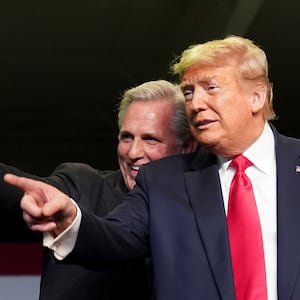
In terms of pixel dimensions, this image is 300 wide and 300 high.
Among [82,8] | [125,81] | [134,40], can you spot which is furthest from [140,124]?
[125,81]

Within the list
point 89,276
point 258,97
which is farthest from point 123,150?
point 258,97

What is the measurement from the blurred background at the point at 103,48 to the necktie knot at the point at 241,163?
315 cm

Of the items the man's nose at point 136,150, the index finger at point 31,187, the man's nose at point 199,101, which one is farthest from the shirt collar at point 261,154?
the index finger at point 31,187

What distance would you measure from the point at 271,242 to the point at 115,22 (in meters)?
3.63

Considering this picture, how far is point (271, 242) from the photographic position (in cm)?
136

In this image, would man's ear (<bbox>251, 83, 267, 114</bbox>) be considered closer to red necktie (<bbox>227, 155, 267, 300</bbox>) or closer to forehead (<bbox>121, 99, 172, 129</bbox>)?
red necktie (<bbox>227, 155, 267, 300</bbox>)

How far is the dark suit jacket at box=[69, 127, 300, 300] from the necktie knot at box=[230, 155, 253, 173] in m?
0.04

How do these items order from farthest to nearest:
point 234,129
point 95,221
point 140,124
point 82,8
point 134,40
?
point 134,40, point 82,8, point 140,124, point 234,129, point 95,221

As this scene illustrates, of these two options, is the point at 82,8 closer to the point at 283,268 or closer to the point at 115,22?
the point at 115,22

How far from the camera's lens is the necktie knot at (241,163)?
56.9 inches

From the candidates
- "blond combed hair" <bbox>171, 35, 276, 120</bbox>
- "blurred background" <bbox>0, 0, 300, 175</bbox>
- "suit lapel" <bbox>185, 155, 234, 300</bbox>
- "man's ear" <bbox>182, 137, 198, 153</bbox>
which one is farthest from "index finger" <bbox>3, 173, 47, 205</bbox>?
"blurred background" <bbox>0, 0, 300, 175</bbox>

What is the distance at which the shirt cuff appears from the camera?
1230mm

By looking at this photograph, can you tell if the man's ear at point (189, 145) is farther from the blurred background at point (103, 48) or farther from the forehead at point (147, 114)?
the blurred background at point (103, 48)

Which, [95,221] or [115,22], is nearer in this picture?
[95,221]
